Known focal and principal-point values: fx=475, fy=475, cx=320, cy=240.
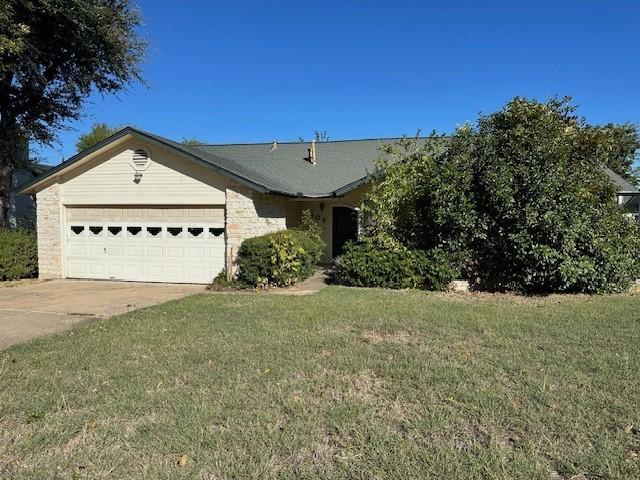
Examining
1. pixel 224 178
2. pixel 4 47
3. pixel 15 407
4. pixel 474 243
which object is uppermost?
pixel 4 47

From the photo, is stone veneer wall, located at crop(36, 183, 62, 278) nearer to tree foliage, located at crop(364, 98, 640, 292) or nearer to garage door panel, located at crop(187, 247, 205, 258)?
garage door panel, located at crop(187, 247, 205, 258)

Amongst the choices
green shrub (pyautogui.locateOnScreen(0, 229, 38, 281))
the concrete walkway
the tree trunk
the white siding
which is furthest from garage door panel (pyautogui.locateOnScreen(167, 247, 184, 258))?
the tree trunk

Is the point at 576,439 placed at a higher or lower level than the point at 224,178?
lower

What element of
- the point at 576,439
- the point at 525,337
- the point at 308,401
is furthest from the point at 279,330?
the point at 576,439

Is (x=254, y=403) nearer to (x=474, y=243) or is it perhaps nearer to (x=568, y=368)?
(x=568, y=368)

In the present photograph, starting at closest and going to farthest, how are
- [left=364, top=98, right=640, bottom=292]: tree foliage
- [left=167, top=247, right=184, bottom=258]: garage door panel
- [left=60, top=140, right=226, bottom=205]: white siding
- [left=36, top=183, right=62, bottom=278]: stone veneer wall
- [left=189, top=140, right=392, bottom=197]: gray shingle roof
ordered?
1. [left=364, top=98, right=640, bottom=292]: tree foliage
2. [left=60, top=140, right=226, bottom=205]: white siding
3. [left=167, top=247, right=184, bottom=258]: garage door panel
4. [left=36, top=183, right=62, bottom=278]: stone veneer wall
5. [left=189, top=140, right=392, bottom=197]: gray shingle roof

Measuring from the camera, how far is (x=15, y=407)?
432 cm

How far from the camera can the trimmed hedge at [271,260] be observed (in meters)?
11.7

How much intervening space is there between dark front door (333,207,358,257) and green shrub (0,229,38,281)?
32.1ft

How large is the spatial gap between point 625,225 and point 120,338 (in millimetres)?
11090

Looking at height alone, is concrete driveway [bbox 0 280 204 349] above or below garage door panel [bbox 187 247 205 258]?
below

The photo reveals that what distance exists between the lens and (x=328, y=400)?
4.39 meters

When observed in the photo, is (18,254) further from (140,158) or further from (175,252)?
(175,252)

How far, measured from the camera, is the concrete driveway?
7824mm
